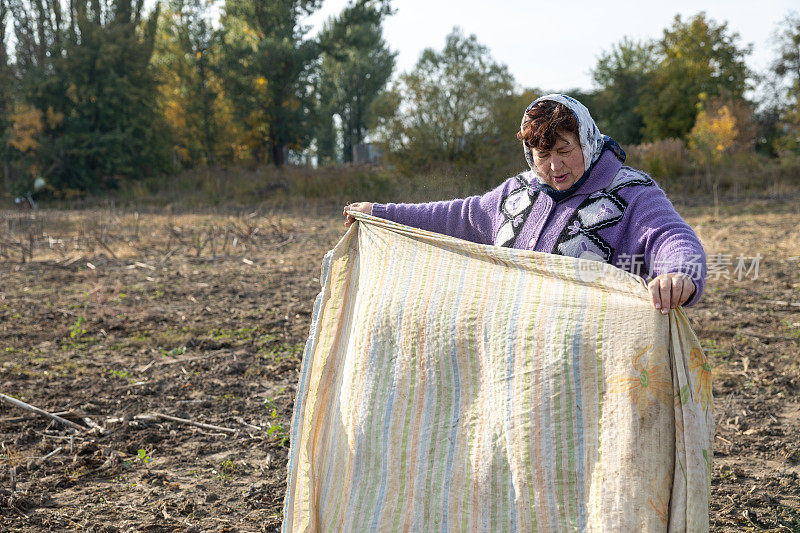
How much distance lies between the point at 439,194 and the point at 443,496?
1.46 meters

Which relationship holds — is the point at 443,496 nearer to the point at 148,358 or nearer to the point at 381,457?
the point at 381,457

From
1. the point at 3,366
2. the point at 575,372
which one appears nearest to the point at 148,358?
the point at 3,366

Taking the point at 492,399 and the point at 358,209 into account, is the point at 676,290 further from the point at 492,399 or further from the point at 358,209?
the point at 358,209

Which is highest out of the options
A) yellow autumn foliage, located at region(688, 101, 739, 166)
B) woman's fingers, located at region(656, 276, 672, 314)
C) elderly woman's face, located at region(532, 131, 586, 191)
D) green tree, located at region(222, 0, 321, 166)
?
green tree, located at region(222, 0, 321, 166)

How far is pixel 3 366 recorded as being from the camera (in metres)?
5.36

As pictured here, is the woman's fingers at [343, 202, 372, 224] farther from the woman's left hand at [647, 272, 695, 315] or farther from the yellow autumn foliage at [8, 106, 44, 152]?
the yellow autumn foliage at [8, 106, 44, 152]

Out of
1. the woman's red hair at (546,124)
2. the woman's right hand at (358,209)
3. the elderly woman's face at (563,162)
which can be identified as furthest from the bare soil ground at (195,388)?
the woman's red hair at (546,124)

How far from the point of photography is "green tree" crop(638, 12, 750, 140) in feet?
96.4

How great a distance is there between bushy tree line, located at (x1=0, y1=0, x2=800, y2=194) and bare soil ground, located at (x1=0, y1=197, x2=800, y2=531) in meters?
15.1

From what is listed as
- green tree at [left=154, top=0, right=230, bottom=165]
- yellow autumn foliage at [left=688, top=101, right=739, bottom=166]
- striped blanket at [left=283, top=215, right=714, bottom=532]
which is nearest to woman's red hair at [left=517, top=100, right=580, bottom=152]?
striped blanket at [left=283, top=215, right=714, bottom=532]

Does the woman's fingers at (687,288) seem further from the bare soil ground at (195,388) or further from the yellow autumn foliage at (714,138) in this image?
the yellow autumn foliage at (714,138)

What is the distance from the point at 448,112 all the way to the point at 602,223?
178 inches

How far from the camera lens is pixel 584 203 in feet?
7.52

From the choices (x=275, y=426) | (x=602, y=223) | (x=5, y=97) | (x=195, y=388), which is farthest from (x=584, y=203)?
(x=5, y=97)
